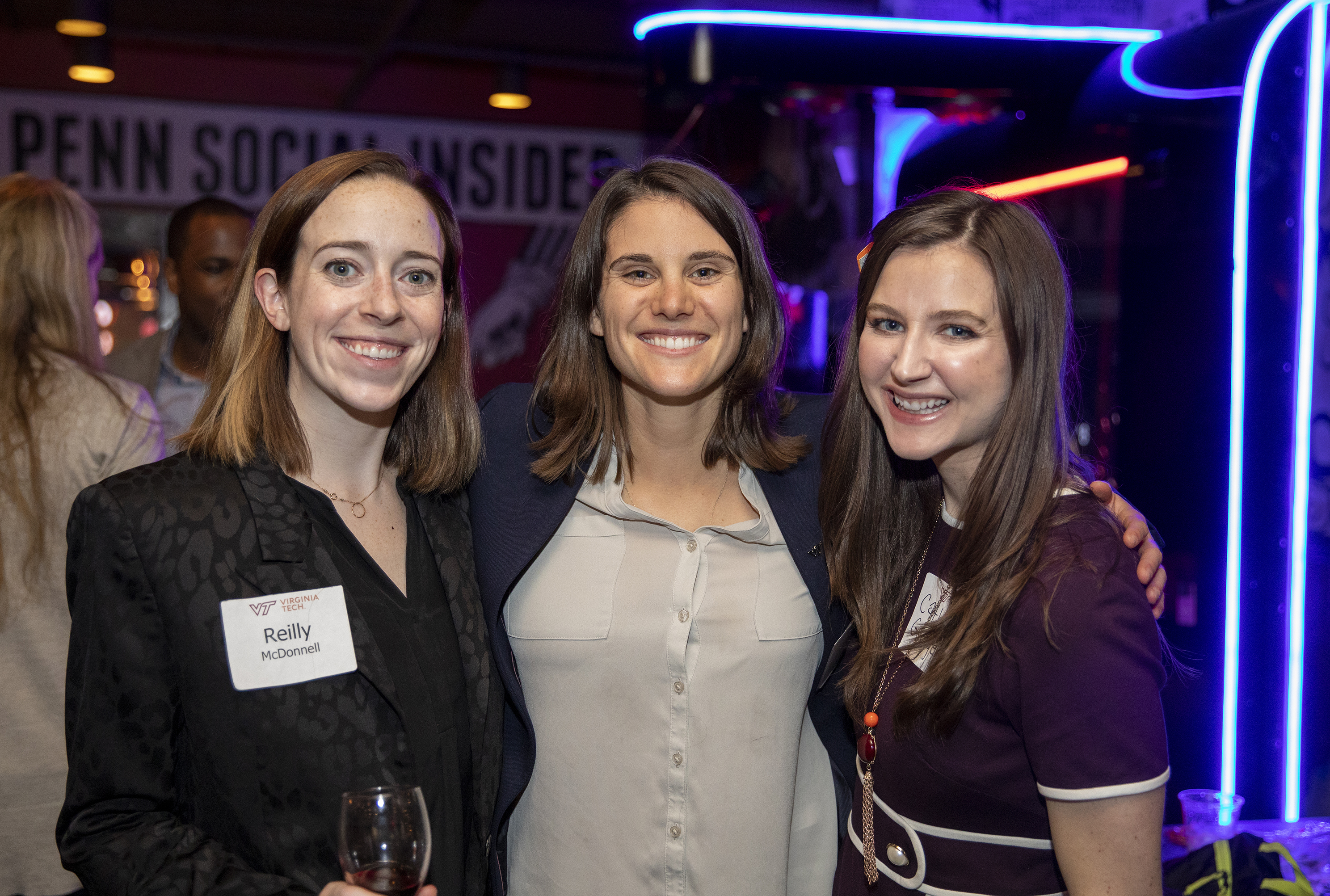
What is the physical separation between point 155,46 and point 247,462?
264 inches

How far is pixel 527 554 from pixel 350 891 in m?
0.73

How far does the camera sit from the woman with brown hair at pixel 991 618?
134cm

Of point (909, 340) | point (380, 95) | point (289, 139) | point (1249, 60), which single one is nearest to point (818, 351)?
point (1249, 60)

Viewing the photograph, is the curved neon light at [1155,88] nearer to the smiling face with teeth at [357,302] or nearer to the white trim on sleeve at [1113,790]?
the white trim on sleeve at [1113,790]

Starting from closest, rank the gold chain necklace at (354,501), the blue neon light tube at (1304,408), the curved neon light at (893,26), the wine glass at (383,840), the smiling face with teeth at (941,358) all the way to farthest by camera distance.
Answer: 1. the wine glass at (383,840)
2. the smiling face with teeth at (941,358)
3. the gold chain necklace at (354,501)
4. the blue neon light tube at (1304,408)
5. the curved neon light at (893,26)

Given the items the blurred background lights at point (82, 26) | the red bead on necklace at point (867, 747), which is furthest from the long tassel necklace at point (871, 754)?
the blurred background lights at point (82, 26)

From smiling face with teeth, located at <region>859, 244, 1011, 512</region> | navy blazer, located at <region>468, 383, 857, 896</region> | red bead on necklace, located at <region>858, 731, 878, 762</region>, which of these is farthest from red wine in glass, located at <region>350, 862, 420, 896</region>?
smiling face with teeth, located at <region>859, 244, 1011, 512</region>

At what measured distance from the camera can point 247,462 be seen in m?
1.63

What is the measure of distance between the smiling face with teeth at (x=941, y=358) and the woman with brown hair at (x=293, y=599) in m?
0.76

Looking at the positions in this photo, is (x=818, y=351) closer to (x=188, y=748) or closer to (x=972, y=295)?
(x=972, y=295)

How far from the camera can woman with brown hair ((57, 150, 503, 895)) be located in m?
1.46

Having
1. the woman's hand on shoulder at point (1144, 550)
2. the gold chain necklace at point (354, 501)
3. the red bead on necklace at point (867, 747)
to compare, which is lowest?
the red bead on necklace at point (867, 747)

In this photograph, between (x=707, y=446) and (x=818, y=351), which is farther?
(x=818, y=351)

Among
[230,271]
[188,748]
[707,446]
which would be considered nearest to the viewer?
[188,748]
